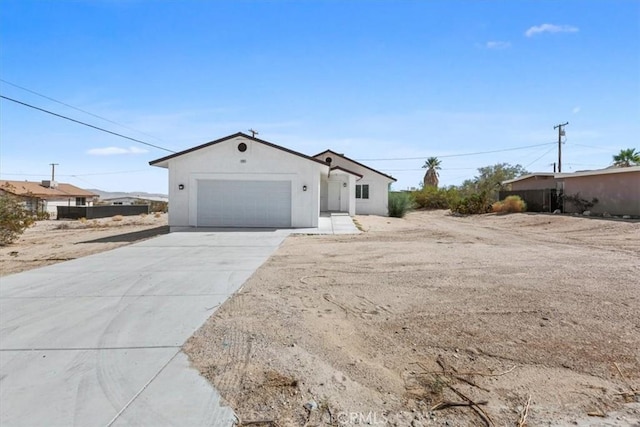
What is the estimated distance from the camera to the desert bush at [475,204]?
33.8 m

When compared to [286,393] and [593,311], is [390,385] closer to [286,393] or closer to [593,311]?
[286,393]

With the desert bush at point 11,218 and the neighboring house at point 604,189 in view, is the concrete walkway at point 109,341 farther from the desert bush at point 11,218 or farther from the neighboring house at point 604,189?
the neighboring house at point 604,189

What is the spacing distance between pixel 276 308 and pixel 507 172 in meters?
55.7

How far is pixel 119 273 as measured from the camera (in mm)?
8633

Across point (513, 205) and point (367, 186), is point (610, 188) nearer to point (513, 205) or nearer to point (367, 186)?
point (513, 205)

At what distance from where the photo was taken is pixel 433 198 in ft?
140

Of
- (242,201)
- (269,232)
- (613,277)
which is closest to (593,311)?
(613,277)

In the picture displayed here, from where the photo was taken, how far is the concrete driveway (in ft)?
10.7

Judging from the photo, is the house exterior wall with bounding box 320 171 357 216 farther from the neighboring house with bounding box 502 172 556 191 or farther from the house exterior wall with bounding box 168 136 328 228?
the neighboring house with bounding box 502 172 556 191

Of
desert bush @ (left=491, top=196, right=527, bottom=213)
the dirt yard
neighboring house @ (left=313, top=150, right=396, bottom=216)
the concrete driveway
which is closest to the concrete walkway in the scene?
the concrete driveway

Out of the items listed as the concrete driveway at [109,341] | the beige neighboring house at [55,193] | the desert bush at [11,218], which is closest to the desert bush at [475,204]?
the concrete driveway at [109,341]

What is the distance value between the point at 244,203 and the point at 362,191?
14503 millimetres

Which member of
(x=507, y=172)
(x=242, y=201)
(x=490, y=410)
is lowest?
(x=490, y=410)

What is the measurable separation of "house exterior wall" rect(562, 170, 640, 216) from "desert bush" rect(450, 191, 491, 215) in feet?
20.3
